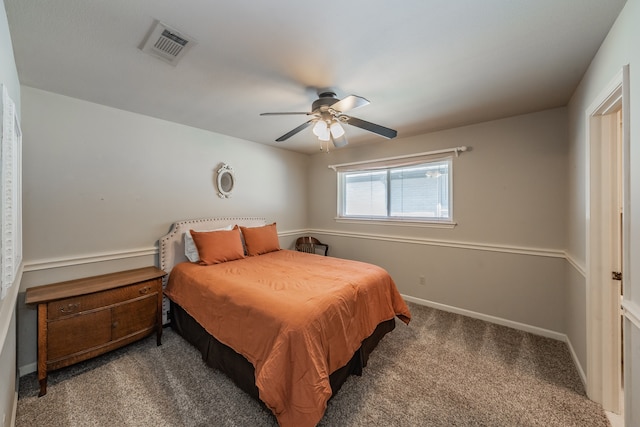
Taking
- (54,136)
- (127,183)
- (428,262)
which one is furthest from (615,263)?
(54,136)

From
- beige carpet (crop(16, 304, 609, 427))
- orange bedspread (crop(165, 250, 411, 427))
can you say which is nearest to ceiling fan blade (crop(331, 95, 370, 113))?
orange bedspread (crop(165, 250, 411, 427))

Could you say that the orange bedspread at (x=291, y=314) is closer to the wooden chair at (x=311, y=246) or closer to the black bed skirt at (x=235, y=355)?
the black bed skirt at (x=235, y=355)

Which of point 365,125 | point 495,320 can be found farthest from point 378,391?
point 365,125

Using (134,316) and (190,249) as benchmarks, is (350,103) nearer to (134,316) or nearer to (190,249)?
(190,249)

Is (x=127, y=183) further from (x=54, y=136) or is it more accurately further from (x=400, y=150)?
(x=400, y=150)

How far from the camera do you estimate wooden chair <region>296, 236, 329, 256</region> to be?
4266mm

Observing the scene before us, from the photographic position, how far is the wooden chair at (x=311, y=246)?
4.27 m

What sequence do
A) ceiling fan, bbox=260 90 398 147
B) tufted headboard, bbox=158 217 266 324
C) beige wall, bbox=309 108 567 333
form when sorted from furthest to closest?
1. tufted headboard, bbox=158 217 266 324
2. beige wall, bbox=309 108 567 333
3. ceiling fan, bbox=260 90 398 147

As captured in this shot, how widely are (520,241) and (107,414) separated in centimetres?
391

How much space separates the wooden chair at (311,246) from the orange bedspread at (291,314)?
4.85 feet

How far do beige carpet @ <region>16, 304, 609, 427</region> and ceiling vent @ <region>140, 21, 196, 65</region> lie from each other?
7.81 feet

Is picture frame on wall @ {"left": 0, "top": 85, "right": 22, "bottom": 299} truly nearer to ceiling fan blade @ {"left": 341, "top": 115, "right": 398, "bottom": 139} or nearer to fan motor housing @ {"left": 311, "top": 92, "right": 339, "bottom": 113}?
fan motor housing @ {"left": 311, "top": 92, "right": 339, "bottom": 113}

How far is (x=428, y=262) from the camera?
10.7ft

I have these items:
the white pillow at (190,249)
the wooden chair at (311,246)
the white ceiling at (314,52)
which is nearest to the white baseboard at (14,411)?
the white pillow at (190,249)
